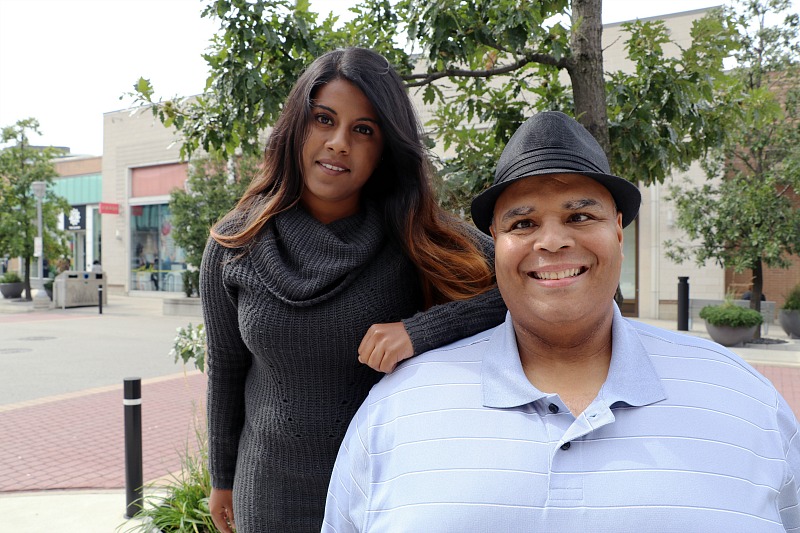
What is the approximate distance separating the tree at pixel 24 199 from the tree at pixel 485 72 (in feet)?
75.3

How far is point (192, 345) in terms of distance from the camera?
4.04 metres

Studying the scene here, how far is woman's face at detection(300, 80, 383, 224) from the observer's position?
1.90 m

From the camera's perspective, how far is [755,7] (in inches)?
538

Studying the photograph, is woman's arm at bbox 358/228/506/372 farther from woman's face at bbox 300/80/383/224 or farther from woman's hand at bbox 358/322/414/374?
woman's face at bbox 300/80/383/224

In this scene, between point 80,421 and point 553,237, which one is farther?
point 80,421

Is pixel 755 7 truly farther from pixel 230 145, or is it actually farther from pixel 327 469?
pixel 327 469

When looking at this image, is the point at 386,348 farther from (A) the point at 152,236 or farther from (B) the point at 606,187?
(A) the point at 152,236

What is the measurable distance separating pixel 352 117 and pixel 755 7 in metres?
14.6

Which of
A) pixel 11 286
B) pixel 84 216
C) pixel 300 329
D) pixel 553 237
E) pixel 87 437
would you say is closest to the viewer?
pixel 553 237

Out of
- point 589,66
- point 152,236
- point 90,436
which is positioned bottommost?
point 90,436

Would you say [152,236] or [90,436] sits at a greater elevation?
[152,236]

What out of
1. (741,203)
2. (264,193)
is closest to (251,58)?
(264,193)

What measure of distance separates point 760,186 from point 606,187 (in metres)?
13.6

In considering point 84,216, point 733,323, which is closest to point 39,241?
point 84,216
